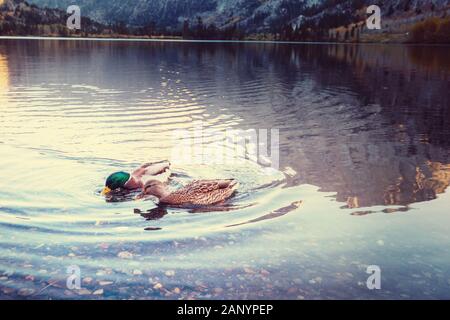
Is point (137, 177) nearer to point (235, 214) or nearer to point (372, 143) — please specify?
point (235, 214)

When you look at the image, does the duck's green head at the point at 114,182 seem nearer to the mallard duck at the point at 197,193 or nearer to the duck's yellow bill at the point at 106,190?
the duck's yellow bill at the point at 106,190

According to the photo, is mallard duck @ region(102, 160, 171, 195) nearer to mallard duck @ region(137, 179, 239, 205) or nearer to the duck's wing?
mallard duck @ region(137, 179, 239, 205)

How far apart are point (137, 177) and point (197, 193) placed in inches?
116

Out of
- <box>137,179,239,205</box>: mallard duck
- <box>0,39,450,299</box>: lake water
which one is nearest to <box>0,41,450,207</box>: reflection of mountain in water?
<box>0,39,450,299</box>: lake water

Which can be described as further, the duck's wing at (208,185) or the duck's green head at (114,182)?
the duck's green head at (114,182)

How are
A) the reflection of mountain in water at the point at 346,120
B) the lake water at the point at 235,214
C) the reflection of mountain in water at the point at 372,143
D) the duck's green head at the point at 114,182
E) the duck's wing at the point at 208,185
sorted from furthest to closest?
1. the reflection of mountain in water at the point at 346,120
2. the reflection of mountain in water at the point at 372,143
3. the duck's green head at the point at 114,182
4. the duck's wing at the point at 208,185
5. the lake water at the point at 235,214

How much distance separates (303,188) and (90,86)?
39.1m

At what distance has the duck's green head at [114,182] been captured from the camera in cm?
1850

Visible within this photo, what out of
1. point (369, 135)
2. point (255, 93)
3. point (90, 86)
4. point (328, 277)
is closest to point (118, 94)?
point (90, 86)

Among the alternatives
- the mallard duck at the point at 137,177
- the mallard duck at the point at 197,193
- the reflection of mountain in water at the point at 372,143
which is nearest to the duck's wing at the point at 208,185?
the mallard duck at the point at 197,193

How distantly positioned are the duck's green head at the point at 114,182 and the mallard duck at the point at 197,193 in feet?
3.82

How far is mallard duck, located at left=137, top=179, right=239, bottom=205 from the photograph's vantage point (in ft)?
57.7

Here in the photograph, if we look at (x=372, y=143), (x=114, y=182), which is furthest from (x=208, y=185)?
(x=372, y=143)

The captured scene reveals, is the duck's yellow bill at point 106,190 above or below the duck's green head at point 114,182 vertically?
below
